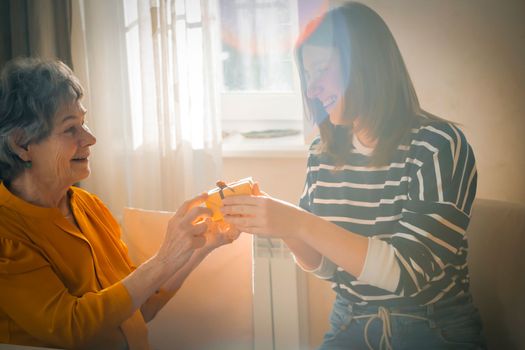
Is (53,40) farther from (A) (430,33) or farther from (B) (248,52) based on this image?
(A) (430,33)

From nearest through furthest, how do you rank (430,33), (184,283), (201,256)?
(430,33) → (201,256) → (184,283)

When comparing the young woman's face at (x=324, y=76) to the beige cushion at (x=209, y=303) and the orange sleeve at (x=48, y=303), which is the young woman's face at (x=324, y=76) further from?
the orange sleeve at (x=48, y=303)

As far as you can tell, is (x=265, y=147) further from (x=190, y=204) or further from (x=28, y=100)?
(x=28, y=100)

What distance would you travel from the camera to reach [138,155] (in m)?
1.74

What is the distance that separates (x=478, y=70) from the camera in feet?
3.65

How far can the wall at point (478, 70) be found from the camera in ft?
3.54

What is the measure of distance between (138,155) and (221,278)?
494mm

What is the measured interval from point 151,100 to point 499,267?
101cm

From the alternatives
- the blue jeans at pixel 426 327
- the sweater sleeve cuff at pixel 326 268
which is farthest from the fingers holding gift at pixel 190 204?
the blue jeans at pixel 426 327

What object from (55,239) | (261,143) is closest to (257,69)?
(261,143)

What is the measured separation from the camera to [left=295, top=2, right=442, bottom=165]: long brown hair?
3.65 ft

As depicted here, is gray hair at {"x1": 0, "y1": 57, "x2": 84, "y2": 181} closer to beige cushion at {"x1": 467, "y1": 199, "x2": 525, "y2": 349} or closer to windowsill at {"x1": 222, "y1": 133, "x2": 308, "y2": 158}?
windowsill at {"x1": 222, "y1": 133, "x2": 308, "y2": 158}

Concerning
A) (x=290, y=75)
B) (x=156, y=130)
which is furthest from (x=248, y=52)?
(x=156, y=130)

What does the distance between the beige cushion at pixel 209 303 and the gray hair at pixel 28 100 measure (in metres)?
0.39
